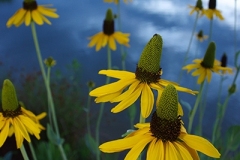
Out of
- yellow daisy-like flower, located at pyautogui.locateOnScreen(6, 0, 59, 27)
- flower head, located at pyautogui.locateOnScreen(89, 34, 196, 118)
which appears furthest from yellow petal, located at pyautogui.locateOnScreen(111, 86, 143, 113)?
yellow daisy-like flower, located at pyautogui.locateOnScreen(6, 0, 59, 27)

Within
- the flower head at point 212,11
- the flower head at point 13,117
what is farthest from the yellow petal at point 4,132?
the flower head at point 212,11

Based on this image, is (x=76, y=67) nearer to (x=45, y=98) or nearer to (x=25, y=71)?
(x=45, y=98)

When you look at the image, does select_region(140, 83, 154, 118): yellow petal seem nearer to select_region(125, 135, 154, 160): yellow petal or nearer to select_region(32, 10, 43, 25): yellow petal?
select_region(125, 135, 154, 160): yellow petal

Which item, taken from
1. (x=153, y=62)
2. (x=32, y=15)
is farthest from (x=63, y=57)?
(x=153, y=62)

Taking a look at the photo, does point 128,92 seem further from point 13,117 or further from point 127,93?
point 13,117

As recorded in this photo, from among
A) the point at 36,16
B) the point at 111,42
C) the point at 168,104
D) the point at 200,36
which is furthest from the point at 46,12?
the point at 200,36
